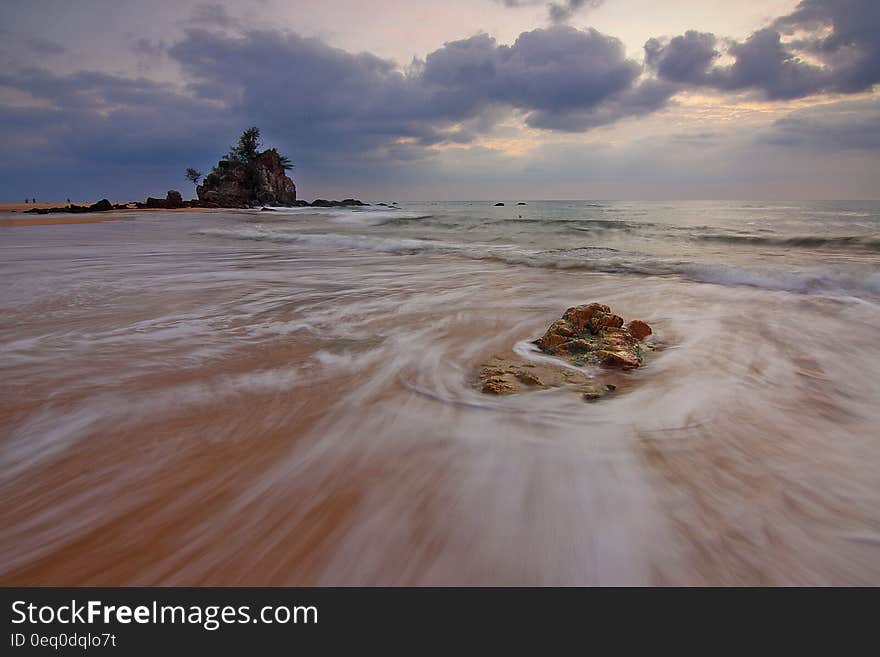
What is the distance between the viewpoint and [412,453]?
1904 millimetres

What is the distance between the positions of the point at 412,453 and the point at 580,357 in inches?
65.3

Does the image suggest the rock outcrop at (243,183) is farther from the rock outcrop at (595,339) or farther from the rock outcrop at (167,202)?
the rock outcrop at (595,339)

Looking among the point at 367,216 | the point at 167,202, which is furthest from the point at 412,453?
the point at 167,202

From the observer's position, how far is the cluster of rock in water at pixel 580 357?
2602 millimetres

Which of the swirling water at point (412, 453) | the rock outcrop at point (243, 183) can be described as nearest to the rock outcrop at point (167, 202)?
the rock outcrop at point (243, 183)

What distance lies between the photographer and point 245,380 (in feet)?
8.57

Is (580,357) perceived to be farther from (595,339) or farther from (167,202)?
(167,202)

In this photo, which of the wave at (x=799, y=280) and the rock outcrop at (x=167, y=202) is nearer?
the wave at (x=799, y=280)

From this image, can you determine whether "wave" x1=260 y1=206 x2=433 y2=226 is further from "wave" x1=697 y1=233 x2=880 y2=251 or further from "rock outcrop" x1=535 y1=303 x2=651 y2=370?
"rock outcrop" x1=535 y1=303 x2=651 y2=370

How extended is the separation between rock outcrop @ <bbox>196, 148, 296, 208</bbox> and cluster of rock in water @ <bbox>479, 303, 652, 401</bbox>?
58.3 meters

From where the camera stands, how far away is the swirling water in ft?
4.30

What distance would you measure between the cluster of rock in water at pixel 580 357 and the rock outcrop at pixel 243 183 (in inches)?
2295
